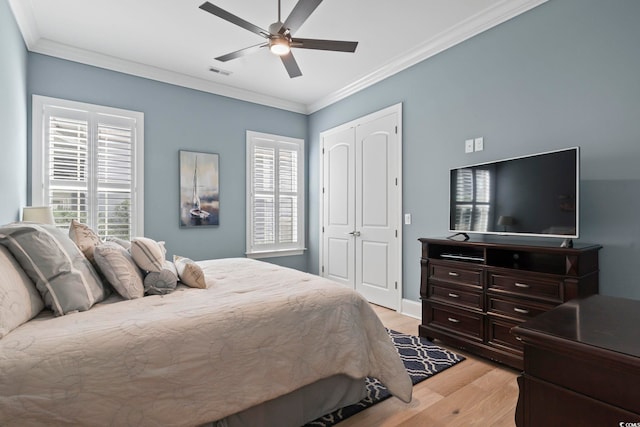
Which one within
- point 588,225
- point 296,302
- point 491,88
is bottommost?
point 296,302

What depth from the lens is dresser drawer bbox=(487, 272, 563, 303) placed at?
84.8 inches

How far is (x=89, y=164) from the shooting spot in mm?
3572

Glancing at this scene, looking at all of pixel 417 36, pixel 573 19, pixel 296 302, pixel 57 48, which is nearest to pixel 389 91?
pixel 417 36

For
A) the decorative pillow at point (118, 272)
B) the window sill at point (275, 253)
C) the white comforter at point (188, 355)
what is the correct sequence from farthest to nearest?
the window sill at point (275, 253)
the decorative pillow at point (118, 272)
the white comforter at point (188, 355)

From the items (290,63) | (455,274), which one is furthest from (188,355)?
(290,63)

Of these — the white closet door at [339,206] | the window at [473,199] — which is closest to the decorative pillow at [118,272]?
the window at [473,199]

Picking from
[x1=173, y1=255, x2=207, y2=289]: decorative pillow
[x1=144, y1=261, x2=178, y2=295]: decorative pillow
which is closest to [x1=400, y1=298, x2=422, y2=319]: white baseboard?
[x1=173, y1=255, x2=207, y2=289]: decorative pillow

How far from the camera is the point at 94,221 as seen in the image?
3.59m

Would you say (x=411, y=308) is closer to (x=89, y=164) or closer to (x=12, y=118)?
(x=89, y=164)

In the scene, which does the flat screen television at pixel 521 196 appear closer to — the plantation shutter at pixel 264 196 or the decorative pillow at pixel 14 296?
the plantation shutter at pixel 264 196

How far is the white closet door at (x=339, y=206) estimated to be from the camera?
4512mm

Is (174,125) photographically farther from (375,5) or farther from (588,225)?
(588,225)

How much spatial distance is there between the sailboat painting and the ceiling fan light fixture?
7.26 feet

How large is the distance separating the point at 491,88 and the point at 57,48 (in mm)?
4407
